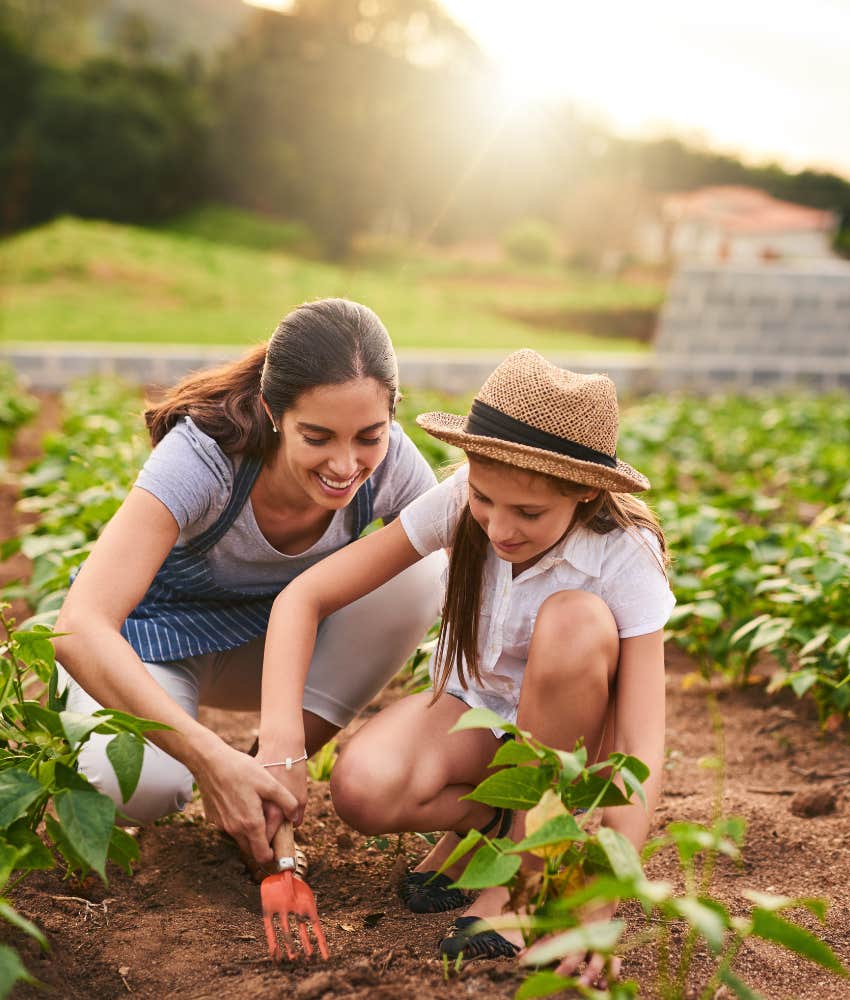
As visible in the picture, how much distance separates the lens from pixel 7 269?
16938 millimetres

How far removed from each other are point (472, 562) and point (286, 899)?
0.56 m

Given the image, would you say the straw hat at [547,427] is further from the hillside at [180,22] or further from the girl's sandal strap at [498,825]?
the hillside at [180,22]

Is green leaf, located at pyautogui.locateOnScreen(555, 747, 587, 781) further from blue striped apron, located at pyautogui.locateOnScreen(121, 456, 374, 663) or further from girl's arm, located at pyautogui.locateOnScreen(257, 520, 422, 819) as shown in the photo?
blue striped apron, located at pyautogui.locateOnScreen(121, 456, 374, 663)

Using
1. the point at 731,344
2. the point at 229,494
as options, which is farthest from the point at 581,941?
the point at 731,344

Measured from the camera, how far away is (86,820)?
4.00ft

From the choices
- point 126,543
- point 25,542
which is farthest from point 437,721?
point 25,542

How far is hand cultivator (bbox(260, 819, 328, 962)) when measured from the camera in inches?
59.9

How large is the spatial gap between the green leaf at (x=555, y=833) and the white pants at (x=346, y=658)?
3.18 feet

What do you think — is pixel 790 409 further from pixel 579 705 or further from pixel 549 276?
pixel 549 276

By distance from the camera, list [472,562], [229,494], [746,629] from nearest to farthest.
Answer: [472,562], [229,494], [746,629]

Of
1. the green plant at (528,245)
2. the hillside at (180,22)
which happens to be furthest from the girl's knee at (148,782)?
the hillside at (180,22)

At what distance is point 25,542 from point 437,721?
1262 mm

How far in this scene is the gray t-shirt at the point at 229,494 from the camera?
1.85 meters

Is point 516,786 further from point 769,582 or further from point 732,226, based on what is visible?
point 732,226
